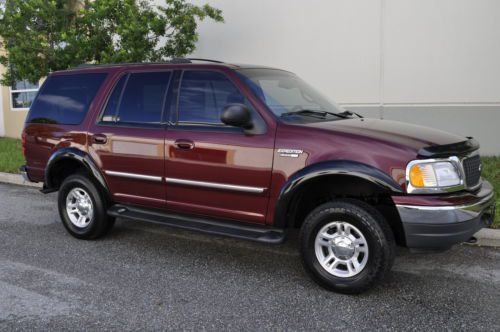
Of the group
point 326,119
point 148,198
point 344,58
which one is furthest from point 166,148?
point 344,58

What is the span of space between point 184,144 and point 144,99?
2.64 feet

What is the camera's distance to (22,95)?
16609mm

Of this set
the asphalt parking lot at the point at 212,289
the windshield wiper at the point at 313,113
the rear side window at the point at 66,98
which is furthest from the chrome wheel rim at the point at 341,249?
the rear side window at the point at 66,98

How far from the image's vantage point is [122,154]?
194 inches

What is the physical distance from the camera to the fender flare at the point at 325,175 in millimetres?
3645

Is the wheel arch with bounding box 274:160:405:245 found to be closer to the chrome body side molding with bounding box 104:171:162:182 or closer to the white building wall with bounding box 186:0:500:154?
the chrome body side molding with bounding box 104:171:162:182

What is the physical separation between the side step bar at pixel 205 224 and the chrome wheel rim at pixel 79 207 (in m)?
0.37

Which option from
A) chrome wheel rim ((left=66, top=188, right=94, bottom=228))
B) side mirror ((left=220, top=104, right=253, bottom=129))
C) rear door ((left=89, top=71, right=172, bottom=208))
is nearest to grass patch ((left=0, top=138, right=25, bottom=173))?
chrome wheel rim ((left=66, top=188, right=94, bottom=228))

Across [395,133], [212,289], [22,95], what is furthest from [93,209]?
[22,95]

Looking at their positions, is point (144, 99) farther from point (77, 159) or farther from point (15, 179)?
point (15, 179)

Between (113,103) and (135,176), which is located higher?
(113,103)

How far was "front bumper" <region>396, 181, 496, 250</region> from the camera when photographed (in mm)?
3514

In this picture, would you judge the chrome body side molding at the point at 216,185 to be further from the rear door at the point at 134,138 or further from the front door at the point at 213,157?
the rear door at the point at 134,138

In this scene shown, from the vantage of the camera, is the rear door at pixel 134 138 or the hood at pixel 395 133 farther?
the rear door at pixel 134 138
